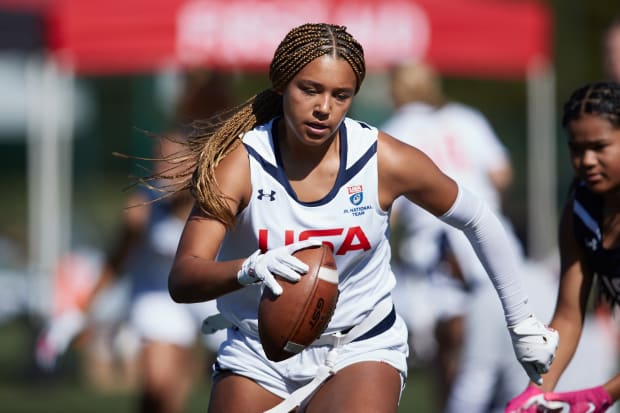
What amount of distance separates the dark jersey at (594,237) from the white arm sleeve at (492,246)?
0.29 metres

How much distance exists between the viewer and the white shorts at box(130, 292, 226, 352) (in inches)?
267

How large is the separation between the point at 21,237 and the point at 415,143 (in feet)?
42.6

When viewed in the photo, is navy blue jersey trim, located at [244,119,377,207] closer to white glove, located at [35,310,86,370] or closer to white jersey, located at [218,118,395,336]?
white jersey, located at [218,118,395,336]

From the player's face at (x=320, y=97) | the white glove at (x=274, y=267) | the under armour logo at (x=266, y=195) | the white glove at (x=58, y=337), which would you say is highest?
the player's face at (x=320, y=97)

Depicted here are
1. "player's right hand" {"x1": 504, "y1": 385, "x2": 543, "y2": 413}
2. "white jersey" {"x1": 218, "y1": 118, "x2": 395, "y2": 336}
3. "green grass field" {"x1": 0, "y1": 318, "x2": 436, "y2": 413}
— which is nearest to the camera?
"white jersey" {"x1": 218, "y1": 118, "x2": 395, "y2": 336}

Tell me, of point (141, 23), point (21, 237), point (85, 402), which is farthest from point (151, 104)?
point (21, 237)

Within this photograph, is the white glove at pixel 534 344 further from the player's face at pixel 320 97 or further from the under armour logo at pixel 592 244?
the player's face at pixel 320 97

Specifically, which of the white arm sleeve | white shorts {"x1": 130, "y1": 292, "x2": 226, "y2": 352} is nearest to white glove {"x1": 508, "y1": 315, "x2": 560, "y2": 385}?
the white arm sleeve

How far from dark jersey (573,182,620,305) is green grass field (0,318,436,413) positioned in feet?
15.1

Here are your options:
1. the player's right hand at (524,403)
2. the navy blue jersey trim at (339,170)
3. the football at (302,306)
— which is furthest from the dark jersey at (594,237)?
the football at (302,306)

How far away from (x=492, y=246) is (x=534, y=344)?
0.37 m

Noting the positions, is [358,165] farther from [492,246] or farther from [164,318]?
[164,318]

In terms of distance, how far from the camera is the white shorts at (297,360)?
13.8 ft

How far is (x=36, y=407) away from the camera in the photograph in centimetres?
948
